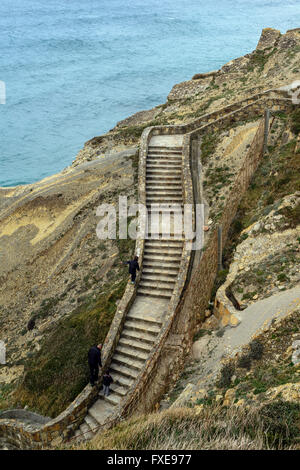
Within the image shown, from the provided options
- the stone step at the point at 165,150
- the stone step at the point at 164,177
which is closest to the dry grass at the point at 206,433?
the stone step at the point at 164,177

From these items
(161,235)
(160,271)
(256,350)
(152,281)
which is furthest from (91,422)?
(161,235)

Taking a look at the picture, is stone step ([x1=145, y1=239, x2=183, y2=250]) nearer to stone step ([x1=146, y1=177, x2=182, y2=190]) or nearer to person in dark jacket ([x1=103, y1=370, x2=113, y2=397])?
stone step ([x1=146, y1=177, x2=182, y2=190])

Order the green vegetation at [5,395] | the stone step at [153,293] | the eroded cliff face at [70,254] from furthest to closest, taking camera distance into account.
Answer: the stone step at [153,293] < the eroded cliff face at [70,254] < the green vegetation at [5,395]

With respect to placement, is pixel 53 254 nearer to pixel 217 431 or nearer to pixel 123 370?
pixel 123 370

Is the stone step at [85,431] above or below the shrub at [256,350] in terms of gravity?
below

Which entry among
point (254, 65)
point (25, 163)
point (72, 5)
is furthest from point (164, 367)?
point (72, 5)

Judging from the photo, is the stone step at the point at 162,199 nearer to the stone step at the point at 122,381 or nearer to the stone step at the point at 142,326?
the stone step at the point at 142,326
